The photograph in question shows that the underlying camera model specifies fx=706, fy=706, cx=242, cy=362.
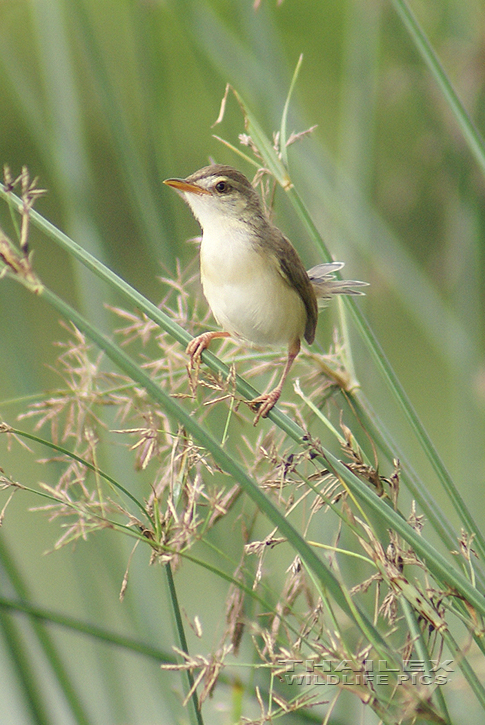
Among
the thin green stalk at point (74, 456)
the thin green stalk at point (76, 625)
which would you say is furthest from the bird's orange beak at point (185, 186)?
the thin green stalk at point (76, 625)

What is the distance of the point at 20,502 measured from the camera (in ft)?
13.8

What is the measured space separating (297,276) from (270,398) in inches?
17.9

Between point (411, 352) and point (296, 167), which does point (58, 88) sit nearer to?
point (296, 167)

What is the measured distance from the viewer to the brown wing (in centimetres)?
156

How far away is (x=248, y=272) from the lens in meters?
1.52

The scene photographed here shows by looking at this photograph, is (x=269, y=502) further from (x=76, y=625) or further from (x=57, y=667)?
(x=57, y=667)

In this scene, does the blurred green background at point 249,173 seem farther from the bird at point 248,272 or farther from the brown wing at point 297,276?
the brown wing at point 297,276

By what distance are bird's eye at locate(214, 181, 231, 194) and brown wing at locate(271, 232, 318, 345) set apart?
148 mm

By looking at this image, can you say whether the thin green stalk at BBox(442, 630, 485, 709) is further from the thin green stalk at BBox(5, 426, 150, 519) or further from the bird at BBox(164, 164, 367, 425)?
the bird at BBox(164, 164, 367, 425)

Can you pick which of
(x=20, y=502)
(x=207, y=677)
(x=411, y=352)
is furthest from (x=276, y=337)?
(x=411, y=352)

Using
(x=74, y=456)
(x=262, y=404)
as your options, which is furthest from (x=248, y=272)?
(x=74, y=456)

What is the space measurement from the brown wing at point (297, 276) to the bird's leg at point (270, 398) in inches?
4.5

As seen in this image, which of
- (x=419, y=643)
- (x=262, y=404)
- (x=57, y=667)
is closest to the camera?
(x=419, y=643)

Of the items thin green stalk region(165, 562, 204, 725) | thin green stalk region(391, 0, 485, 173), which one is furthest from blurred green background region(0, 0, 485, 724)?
thin green stalk region(165, 562, 204, 725)
